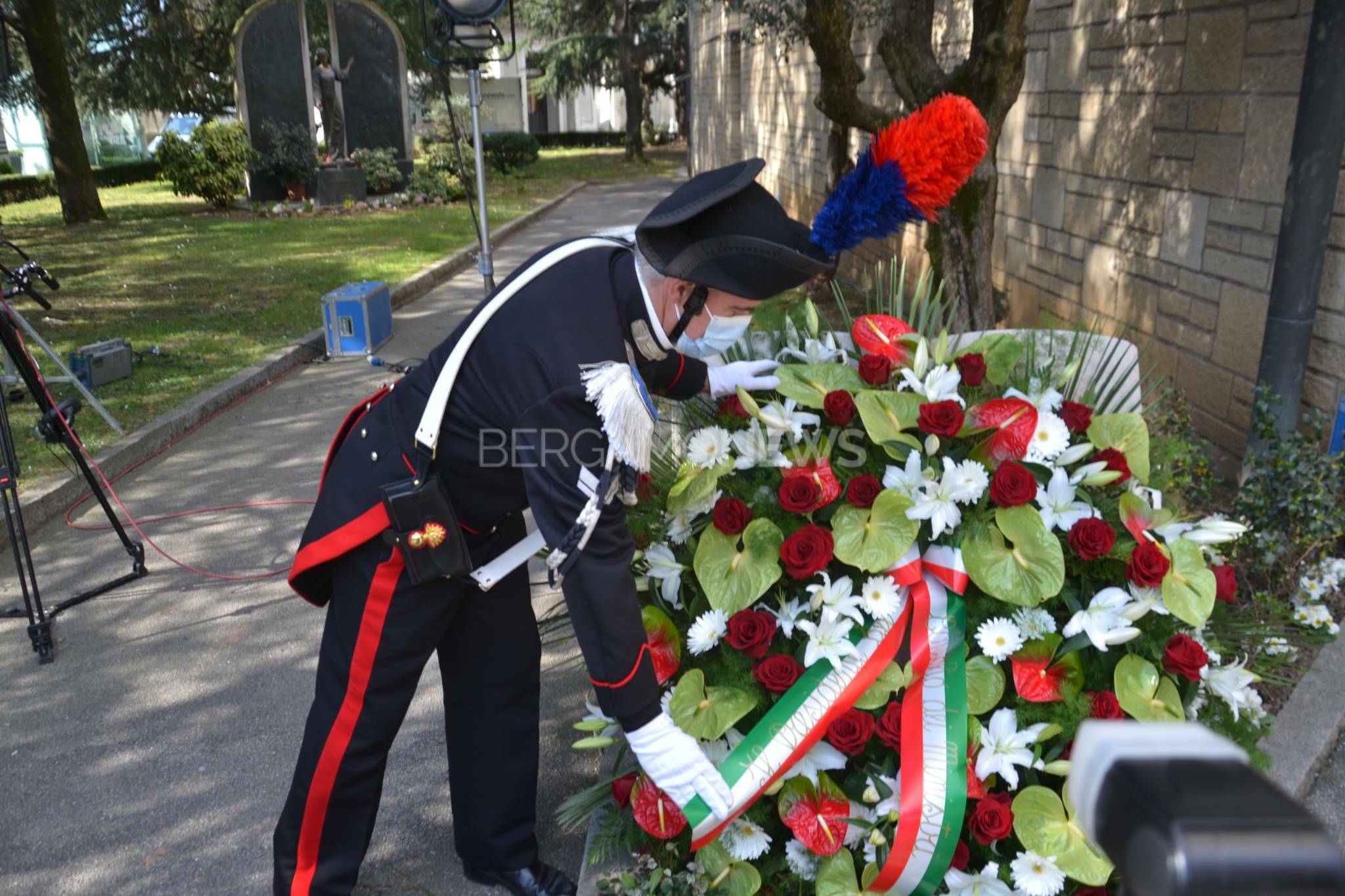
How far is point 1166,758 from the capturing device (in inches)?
27.7

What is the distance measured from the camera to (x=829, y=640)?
89.7 inches

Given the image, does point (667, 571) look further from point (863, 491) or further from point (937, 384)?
point (937, 384)

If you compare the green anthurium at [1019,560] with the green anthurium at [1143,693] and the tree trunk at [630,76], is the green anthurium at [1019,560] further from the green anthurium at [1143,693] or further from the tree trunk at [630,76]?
the tree trunk at [630,76]

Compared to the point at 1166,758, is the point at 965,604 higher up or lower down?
lower down

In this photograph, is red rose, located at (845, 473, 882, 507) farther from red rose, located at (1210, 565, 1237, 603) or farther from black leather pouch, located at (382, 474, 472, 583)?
black leather pouch, located at (382, 474, 472, 583)

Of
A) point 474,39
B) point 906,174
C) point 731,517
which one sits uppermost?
point 474,39

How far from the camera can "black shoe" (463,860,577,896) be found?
2832 mm

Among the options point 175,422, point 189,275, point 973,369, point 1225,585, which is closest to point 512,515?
point 973,369

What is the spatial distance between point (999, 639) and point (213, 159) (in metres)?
20.4

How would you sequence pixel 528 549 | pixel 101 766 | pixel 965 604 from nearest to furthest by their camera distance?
pixel 965 604
pixel 528 549
pixel 101 766

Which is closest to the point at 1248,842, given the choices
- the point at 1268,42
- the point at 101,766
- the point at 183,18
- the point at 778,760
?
the point at 778,760

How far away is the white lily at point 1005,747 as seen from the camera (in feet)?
7.30

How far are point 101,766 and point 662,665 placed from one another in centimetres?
224

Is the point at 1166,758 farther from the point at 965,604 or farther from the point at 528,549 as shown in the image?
the point at 528,549
